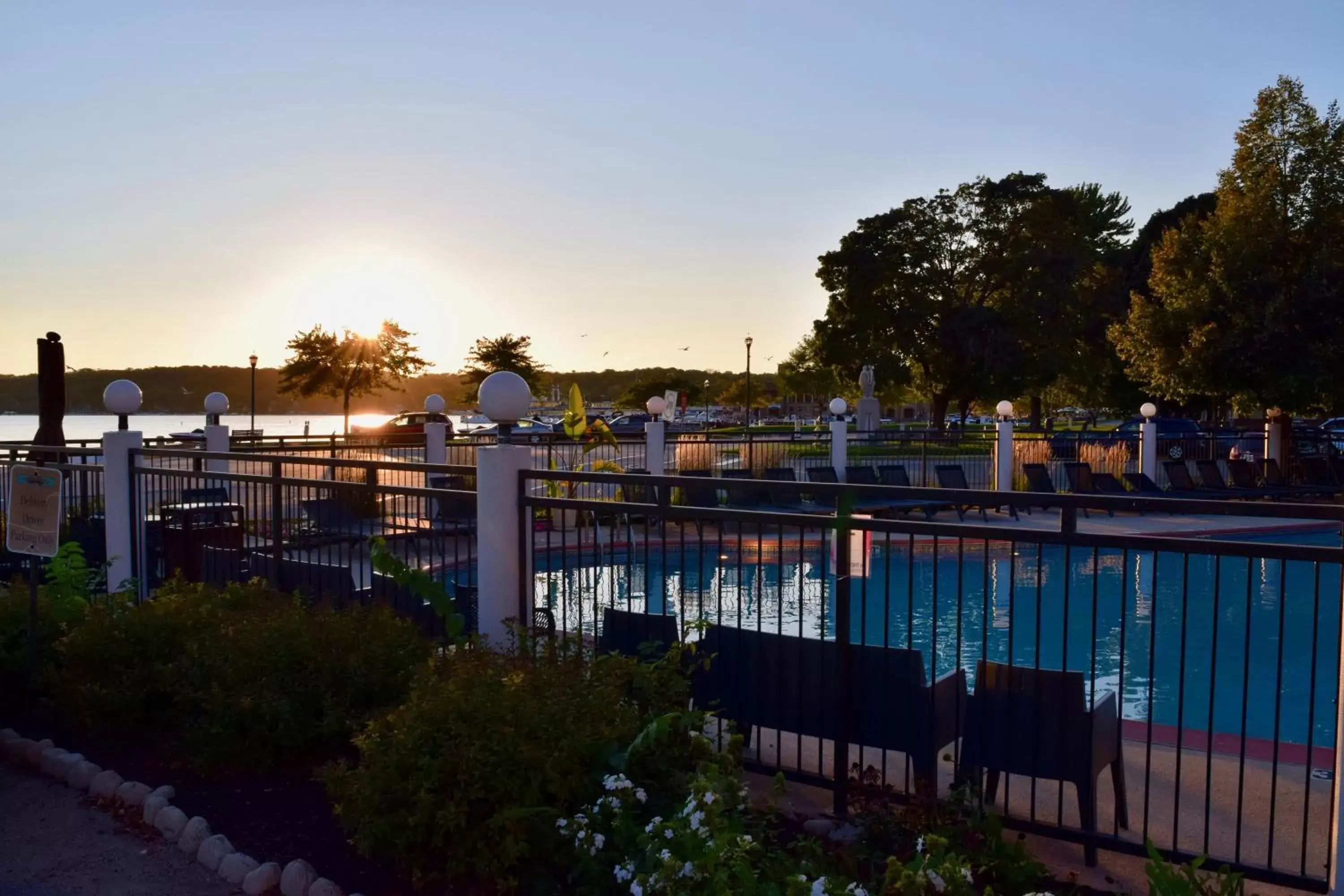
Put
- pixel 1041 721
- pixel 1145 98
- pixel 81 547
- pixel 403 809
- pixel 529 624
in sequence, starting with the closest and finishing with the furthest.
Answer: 1. pixel 403 809
2. pixel 1041 721
3. pixel 529 624
4. pixel 81 547
5. pixel 1145 98

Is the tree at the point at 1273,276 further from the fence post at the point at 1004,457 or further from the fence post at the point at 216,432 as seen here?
the fence post at the point at 216,432

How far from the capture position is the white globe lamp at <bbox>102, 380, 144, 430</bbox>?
380 inches

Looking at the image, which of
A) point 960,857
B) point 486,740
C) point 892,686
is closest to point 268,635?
point 486,740

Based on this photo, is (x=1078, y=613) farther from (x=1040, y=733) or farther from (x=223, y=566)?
(x=223, y=566)

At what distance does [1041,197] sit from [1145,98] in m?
31.4

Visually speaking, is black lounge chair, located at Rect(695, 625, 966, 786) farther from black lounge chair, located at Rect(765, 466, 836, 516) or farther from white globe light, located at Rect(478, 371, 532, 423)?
black lounge chair, located at Rect(765, 466, 836, 516)

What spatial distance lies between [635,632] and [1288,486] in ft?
70.4

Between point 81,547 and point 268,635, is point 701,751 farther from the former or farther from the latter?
point 81,547

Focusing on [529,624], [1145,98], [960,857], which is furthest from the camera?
[1145,98]

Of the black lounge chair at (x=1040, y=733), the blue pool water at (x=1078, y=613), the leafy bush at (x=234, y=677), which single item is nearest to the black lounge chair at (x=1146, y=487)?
the blue pool water at (x=1078, y=613)

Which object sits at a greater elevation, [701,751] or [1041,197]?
[1041,197]

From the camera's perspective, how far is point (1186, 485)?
21891 mm

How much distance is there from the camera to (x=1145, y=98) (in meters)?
14.7

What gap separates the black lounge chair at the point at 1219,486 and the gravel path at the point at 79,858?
861 inches
